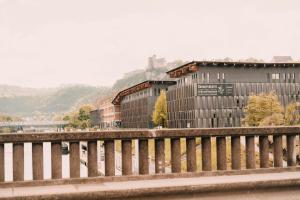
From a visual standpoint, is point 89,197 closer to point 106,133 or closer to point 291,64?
point 106,133

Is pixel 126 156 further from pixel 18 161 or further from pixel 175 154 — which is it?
pixel 18 161

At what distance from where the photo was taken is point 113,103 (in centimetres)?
17225

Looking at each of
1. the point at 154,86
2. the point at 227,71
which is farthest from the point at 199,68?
the point at 154,86

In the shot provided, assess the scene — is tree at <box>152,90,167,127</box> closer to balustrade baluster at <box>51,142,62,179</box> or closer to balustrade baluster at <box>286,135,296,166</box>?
balustrade baluster at <box>286,135,296,166</box>

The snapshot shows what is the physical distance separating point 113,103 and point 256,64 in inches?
3204

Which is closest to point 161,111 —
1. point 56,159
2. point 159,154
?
point 159,154

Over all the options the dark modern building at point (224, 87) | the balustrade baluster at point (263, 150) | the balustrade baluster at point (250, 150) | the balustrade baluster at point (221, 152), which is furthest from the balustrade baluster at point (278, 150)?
the dark modern building at point (224, 87)

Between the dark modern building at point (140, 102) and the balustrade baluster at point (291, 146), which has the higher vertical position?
the dark modern building at point (140, 102)

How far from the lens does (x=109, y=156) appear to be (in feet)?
24.4

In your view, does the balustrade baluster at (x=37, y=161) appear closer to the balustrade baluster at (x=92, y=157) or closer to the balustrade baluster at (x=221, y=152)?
the balustrade baluster at (x=92, y=157)

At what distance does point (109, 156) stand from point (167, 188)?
3.50 ft

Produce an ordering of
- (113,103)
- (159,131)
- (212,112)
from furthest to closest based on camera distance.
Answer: (113,103)
(212,112)
(159,131)

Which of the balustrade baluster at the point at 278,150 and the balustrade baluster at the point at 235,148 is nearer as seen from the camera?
the balustrade baluster at the point at 235,148

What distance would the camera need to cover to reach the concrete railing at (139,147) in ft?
23.1
